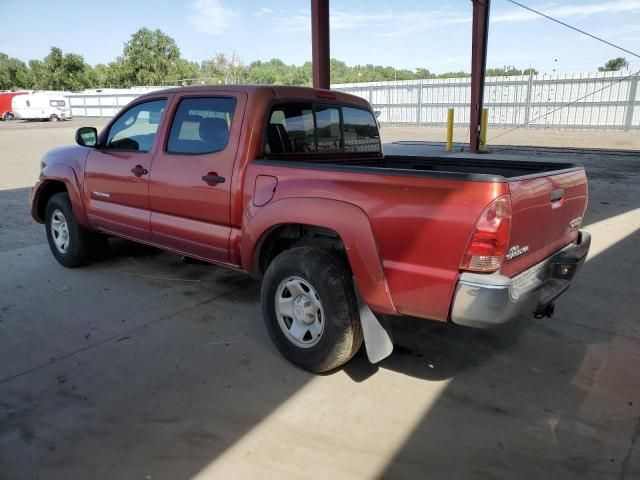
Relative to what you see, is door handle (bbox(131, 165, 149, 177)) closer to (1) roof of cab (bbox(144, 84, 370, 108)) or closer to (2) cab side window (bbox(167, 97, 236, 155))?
(2) cab side window (bbox(167, 97, 236, 155))

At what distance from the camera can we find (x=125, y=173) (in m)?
4.50

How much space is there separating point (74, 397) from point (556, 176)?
318cm

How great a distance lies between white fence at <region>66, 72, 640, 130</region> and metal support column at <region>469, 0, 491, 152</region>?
317 inches

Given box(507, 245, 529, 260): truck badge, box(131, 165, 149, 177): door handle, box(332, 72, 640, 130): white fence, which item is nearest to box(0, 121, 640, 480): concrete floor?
box(507, 245, 529, 260): truck badge

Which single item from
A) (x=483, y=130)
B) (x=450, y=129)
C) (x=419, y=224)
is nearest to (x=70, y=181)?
(x=419, y=224)

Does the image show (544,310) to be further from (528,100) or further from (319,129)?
(528,100)

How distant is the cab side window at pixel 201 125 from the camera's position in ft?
12.2

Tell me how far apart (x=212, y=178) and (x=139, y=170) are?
3.37 ft

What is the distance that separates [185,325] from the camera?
→ 3.97 m

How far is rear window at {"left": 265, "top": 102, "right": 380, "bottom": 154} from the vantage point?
376cm

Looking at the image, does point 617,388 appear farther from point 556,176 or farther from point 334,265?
point 334,265

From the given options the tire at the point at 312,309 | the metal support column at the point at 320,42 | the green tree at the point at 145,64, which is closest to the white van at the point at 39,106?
the green tree at the point at 145,64

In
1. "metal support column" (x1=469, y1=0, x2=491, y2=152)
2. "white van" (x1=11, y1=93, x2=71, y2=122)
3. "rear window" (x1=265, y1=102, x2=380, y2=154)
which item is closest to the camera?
"rear window" (x1=265, y1=102, x2=380, y2=154)

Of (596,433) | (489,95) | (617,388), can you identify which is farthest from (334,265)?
(489,95)
